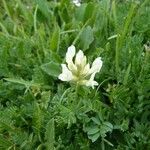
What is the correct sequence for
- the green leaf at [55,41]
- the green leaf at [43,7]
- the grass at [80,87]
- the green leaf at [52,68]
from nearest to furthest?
the grass at [80,87], the green leaf at [52,68], the green leaf at [55,41], the green leaf at [43,7]

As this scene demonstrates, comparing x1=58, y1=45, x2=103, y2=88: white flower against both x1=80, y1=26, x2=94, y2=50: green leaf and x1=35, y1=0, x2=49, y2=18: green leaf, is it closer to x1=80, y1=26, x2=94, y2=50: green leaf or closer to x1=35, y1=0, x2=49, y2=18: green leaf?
x1=80, y1=26, x2=94, y2=50: green leaf

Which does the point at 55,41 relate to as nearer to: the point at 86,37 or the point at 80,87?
the point at 86,37

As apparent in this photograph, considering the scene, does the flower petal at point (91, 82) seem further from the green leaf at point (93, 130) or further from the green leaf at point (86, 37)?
the green leaf at point (86, 37)

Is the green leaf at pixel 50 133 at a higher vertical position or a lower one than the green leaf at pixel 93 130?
lower

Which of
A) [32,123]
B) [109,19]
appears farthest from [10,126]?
[109,19]

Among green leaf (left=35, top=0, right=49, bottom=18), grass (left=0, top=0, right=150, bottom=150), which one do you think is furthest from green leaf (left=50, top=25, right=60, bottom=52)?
green leaf (left=35, top=0, right=49, bottom=18)

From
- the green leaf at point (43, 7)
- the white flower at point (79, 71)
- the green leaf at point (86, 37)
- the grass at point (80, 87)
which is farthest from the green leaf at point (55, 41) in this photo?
the white flower at point (79, 71)

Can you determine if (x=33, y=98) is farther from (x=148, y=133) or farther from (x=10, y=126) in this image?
(x=148, y=133)

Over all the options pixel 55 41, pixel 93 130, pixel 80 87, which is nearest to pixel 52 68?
pixel 55 41
